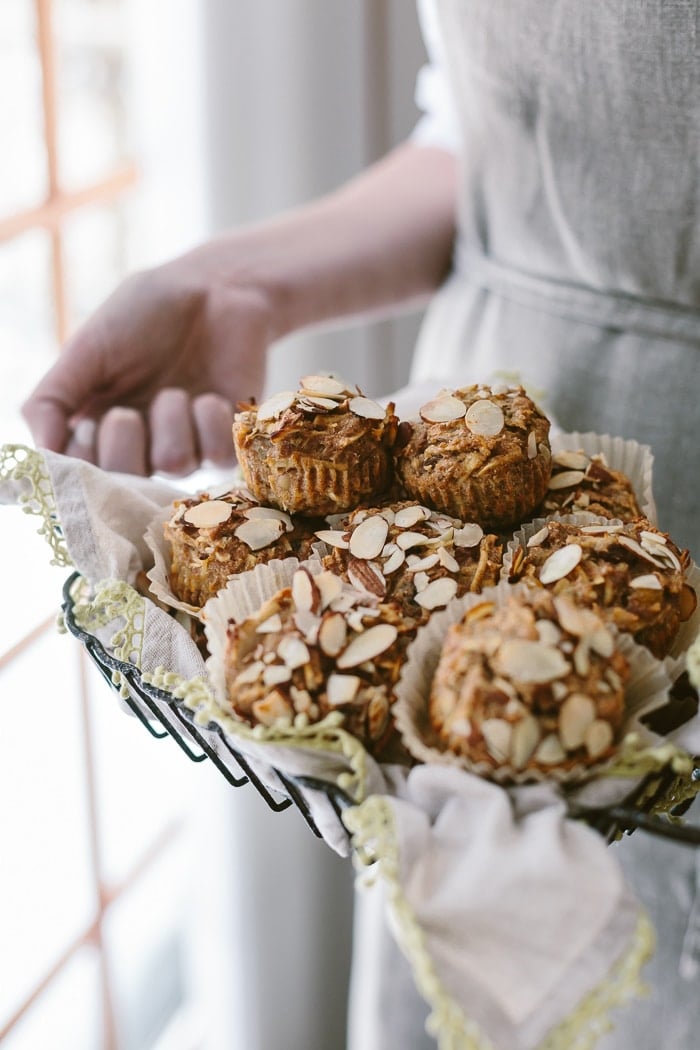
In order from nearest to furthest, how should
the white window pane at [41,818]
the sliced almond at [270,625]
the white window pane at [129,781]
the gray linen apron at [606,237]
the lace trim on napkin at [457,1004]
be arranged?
the lace trim on napkin at [457,1004], the sliced almond at [270,625], the gray linen apron at [606,237], the white window pane at [41,818], the white window pane at [129,781]

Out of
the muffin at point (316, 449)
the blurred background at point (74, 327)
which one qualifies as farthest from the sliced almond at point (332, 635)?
the blurred background at point (74, 327)

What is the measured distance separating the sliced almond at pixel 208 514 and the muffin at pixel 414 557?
60 mm

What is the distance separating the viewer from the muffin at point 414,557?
0.50m

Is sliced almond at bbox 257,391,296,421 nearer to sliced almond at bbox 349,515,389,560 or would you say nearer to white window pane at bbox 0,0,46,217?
sliced almond at bbox 349,515,389,560

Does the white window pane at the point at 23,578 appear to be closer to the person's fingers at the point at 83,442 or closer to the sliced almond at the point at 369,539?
the person's fingers at the point at 83,442

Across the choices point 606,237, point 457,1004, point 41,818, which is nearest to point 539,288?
point 606,237

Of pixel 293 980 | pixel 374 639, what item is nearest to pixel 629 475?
pixel 374 639

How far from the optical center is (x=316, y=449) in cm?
55

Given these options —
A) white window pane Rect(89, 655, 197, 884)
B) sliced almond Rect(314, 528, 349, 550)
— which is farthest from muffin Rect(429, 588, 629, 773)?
white window pane Rect(89, 655, 197, 884)

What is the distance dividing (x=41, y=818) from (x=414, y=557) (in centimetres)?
74

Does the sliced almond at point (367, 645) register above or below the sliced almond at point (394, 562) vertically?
below

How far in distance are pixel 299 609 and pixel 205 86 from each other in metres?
0.75

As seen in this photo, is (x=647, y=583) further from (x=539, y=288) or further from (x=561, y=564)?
(x=539, y=288)

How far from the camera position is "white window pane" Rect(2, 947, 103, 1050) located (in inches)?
42.4
